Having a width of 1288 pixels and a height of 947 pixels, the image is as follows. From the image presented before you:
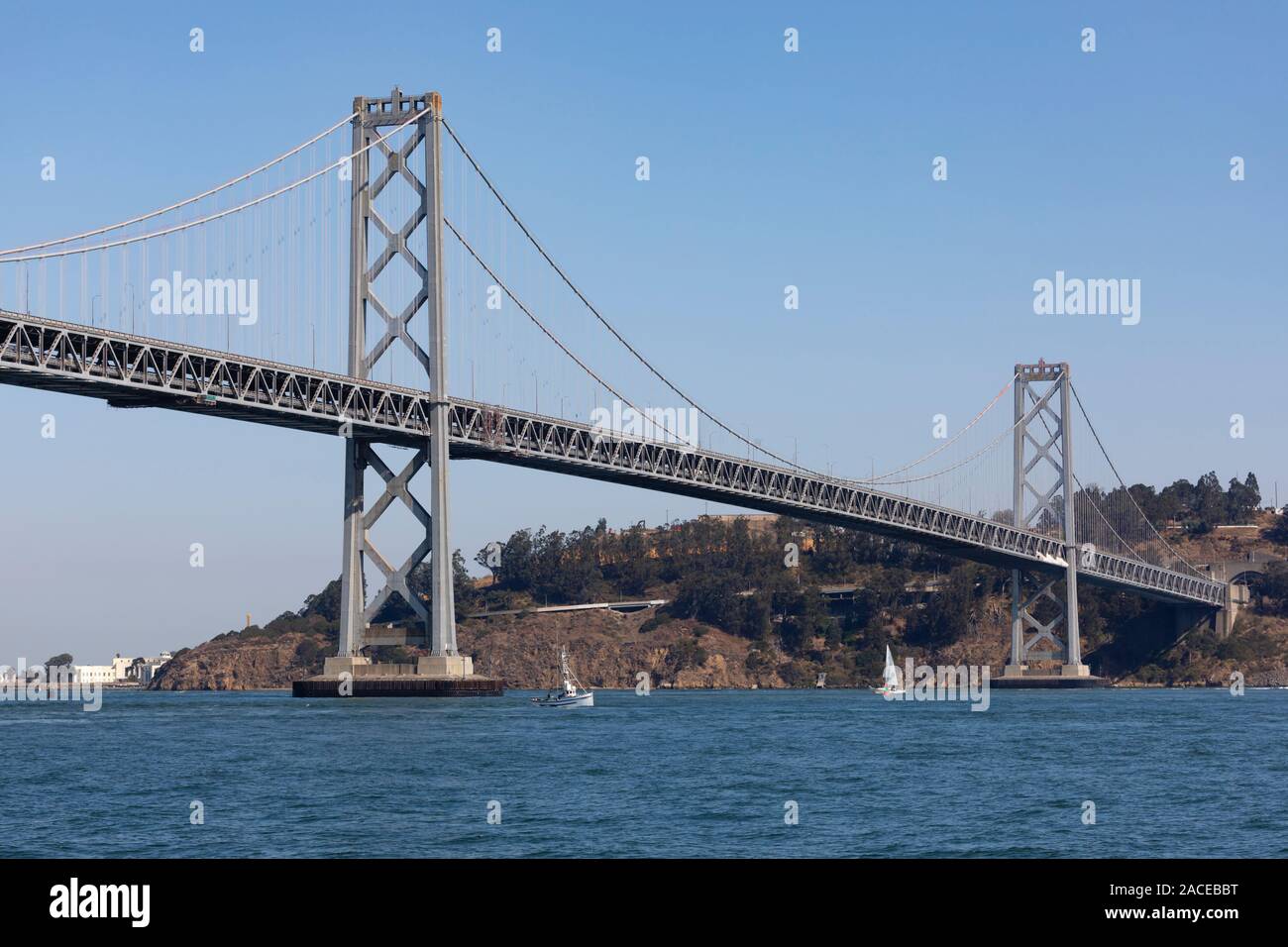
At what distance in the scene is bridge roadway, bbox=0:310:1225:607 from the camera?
196 feet

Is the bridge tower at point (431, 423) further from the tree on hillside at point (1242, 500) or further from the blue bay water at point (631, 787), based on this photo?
the tree on hillside at point (1242, 500)

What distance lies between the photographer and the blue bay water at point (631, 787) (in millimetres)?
28281

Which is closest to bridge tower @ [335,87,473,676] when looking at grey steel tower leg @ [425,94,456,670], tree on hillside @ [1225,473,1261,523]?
grey steel tower leg @ [425,94,456,670]

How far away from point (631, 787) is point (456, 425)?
41422mm

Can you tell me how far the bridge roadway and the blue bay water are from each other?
1154 centimetres

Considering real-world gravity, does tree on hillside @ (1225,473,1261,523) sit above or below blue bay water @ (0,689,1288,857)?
above

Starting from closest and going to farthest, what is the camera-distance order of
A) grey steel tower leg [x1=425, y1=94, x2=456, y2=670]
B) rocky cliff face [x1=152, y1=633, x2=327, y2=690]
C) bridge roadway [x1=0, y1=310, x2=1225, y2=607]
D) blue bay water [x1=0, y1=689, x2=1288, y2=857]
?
blue bay water [x1=0, y1=689, x2=1288, y2=857] < bridge roadway [x1=0, y1=310, x2=1225, y2=607] < grey steel tower leg [x1=425, y1=94, x2=456, y2=670] < rocky cliff face [x1=152, y1=633, x2=327, y2=690]

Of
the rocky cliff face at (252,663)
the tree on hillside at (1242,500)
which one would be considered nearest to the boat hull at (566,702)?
the rocky cliff face at (252,663)

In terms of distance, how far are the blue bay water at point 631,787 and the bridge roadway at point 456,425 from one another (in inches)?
454

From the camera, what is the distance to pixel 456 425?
76.6 meters

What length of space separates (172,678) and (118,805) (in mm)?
139428

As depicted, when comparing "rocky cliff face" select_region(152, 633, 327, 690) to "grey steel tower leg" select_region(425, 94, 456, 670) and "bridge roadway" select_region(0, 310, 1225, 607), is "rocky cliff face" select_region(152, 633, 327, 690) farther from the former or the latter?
"grey steel tower leg" select_region(425, 94, 456, 670)
